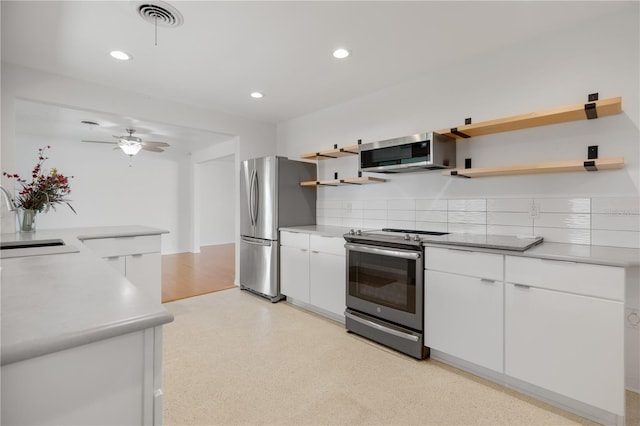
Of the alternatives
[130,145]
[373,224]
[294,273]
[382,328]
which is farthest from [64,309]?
[130,145]

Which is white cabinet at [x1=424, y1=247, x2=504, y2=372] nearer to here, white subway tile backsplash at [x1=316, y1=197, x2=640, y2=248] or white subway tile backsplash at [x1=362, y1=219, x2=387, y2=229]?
white subway tile backsplash at [x1=316, y1=197, x2=640, y2=248]

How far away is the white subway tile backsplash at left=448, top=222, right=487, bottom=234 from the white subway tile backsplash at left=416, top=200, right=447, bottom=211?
19cm

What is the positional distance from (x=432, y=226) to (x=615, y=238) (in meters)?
1.31

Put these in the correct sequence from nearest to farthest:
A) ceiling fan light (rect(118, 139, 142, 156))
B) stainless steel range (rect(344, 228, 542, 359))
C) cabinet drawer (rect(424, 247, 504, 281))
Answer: cabinet drawer (rect(424, 247, 504, 281))
stainless steel range (rect(344, 228, 542, 359))
ceiling fan light (rect(118, 139, 142, 156))

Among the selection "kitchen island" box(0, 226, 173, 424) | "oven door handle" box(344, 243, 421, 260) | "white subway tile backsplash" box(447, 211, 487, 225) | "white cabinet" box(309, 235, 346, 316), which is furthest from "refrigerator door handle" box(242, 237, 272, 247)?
"kitchen island" box(0, 226, 173, 424)

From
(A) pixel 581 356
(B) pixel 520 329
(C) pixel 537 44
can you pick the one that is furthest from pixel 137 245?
(C) pixel 537 44

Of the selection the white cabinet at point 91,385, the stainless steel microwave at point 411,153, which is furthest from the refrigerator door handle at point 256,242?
the white cabinet at point 91,385

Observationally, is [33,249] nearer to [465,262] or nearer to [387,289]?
[387,289]

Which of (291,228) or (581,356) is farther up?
(291,228)

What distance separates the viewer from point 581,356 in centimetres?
180

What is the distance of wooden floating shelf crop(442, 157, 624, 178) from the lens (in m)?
1.99

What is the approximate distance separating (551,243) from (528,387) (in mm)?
1018

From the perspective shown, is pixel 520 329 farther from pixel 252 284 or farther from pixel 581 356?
pixel 252 284

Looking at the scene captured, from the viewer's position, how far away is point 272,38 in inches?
97.0
